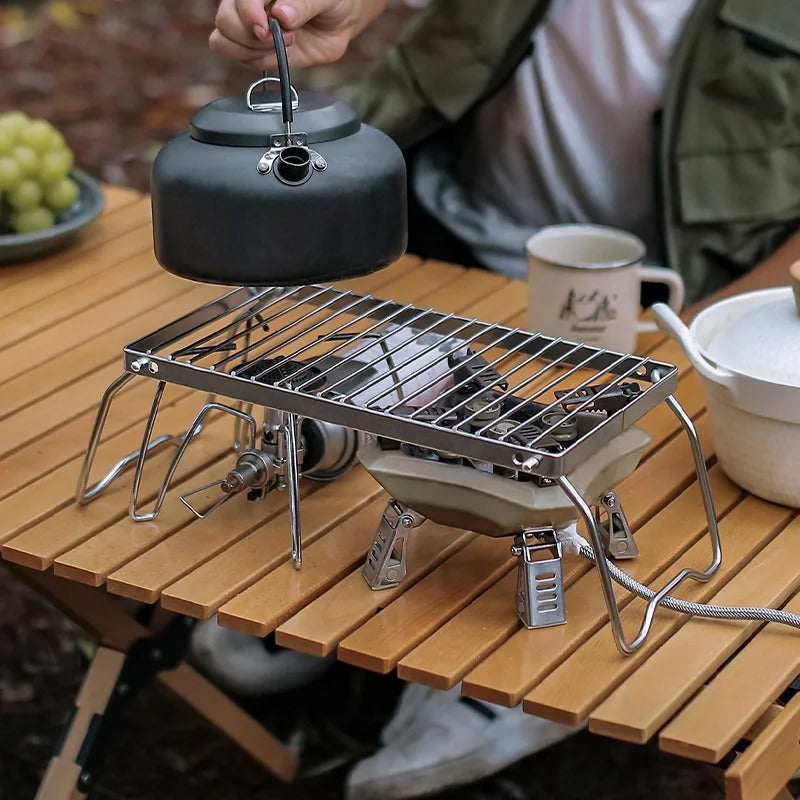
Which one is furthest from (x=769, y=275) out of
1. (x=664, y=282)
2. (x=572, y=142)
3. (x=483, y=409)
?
(x=483, y=409)

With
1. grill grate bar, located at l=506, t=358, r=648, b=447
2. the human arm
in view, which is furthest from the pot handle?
the human arm

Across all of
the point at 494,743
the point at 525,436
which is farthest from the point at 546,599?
the point at 494,743

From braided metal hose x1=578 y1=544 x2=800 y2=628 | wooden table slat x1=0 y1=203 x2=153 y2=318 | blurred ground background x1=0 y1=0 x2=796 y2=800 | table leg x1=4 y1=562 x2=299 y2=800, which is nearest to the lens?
braided metal hose x1=578 y1=544 x2=800 y2=628

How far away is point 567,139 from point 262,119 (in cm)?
112

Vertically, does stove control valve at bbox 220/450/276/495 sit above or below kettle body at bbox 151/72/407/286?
below

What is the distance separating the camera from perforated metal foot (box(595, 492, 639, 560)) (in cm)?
124

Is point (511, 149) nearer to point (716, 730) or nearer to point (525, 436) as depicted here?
point (525, 436)

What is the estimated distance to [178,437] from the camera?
1.47 meters

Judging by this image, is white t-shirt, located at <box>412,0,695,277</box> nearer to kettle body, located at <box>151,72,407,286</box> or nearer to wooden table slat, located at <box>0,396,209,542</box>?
wooden table slat, located at <box>0,396,209,542</box>

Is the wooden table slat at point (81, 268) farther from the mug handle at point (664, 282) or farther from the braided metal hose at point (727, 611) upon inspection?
the braided metal hose at point (727, 611)

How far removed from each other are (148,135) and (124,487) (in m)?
2.93

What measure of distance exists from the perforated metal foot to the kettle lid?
39cm

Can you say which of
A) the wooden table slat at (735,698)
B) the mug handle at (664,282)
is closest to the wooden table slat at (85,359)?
the mug handle at (664,282)

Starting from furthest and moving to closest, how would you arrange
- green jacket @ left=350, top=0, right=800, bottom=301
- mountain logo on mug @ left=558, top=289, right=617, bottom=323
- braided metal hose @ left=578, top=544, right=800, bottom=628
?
green jacket @ left=350, top=0, right=800, bottom=301, mountain logo on mug @ left=558, top=289, right=617, bottom=323, braided metal hose @ left=578, top=544, right=800, bottom=628
